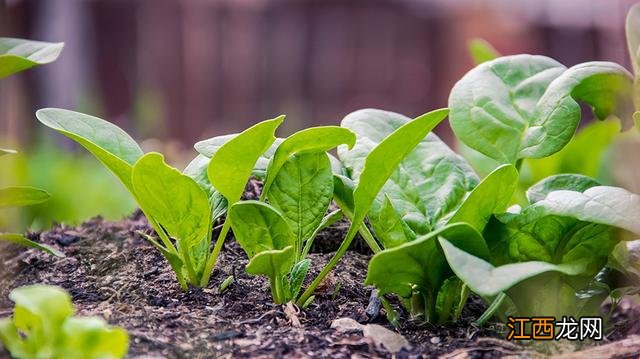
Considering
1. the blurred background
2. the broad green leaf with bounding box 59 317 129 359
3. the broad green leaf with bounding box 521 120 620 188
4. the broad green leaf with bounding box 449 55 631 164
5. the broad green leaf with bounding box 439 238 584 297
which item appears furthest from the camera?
the blurred background

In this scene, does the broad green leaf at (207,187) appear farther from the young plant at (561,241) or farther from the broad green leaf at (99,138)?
the young plant at (561,241)

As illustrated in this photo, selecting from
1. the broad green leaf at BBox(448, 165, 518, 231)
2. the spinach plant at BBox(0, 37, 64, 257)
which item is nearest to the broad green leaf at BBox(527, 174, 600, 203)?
the broad green leaf at BBox(448, 165, 518, 231)

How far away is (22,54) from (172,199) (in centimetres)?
41

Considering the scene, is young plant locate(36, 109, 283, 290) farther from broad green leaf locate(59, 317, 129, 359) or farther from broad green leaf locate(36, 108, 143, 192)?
broad green leaf locate(59, 317, 129, 359)

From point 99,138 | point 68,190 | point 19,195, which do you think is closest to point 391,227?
point 99,138

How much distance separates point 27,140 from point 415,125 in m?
3.76

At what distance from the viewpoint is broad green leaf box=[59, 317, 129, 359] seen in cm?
89

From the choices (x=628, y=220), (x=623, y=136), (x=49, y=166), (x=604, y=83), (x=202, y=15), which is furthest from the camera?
(x=202, y=15)

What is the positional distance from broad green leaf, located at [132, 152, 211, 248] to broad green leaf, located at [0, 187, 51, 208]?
0.70 ft

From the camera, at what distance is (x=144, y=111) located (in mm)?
4551

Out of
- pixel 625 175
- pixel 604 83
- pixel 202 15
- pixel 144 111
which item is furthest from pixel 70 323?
pixel 202 15

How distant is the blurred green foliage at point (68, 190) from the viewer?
9.69 feet

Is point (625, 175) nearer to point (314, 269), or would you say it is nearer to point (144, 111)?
point (314, 269)

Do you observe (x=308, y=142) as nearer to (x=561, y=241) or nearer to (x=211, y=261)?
(x=211, y=261)
